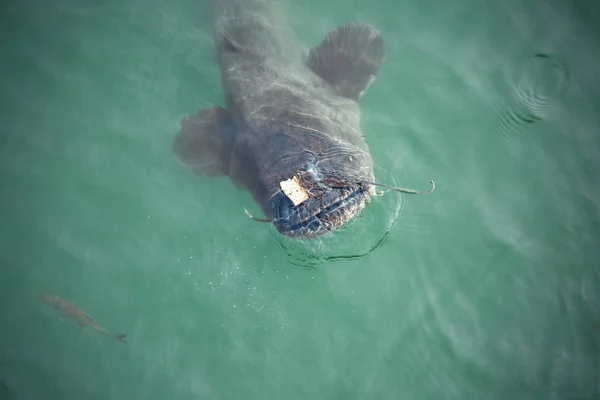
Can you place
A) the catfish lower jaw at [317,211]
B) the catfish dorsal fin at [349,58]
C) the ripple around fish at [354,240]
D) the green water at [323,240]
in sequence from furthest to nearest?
the catfish dorsal fin at [349,58] → the green water at [323,240] → the ripple around fish at [354,240] → the catfish lower jaw at [317,211]

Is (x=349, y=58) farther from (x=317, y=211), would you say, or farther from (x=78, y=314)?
(x=78, y=314)

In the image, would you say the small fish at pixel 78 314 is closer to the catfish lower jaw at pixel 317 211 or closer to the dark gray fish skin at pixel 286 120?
the dark gray fish skin at pixel 286 120

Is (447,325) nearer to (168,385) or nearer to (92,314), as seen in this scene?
(168,385)

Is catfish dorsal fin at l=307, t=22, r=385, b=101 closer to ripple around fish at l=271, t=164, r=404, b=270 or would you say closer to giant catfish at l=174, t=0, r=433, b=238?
giant catfish at l=174, t=0, r=433, b=238

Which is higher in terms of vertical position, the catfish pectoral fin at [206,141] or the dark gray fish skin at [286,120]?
the dark gray fish skin at [286,120]

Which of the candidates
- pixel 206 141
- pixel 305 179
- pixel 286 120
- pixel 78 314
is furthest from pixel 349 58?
pixel 78 314

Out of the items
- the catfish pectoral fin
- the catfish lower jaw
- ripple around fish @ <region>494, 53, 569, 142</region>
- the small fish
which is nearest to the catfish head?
the catfish lower jaw

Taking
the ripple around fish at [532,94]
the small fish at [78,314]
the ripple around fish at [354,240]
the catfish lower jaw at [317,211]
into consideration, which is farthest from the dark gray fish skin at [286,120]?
the small fish at [78,314]
